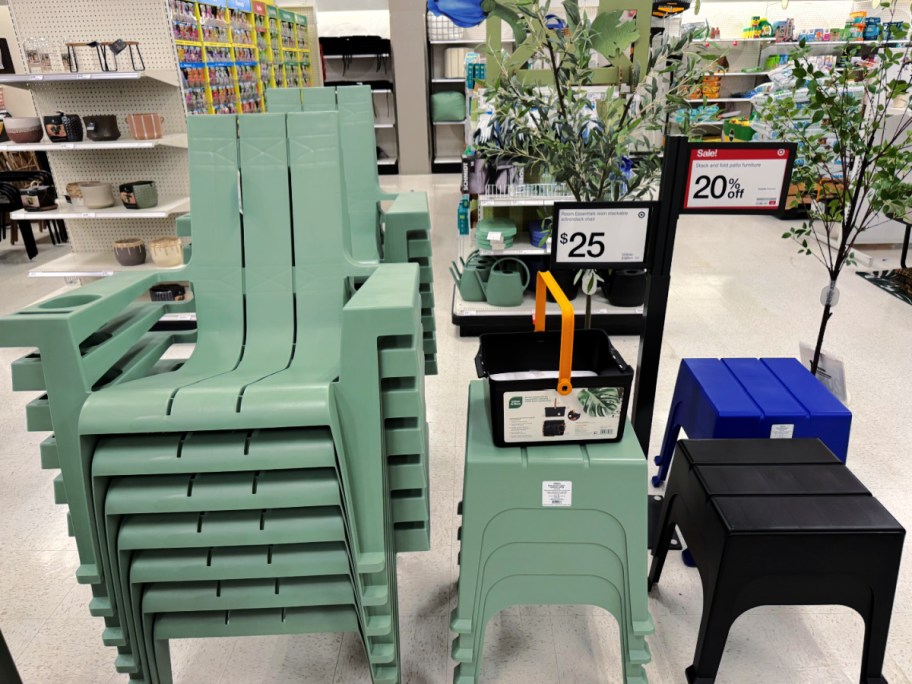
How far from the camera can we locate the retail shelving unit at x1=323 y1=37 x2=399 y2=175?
909 centimetres

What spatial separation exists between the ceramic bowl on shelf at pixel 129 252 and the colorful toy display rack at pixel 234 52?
945 mm

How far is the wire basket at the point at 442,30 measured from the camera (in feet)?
28.5

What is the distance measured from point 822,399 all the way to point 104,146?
11.9 ft

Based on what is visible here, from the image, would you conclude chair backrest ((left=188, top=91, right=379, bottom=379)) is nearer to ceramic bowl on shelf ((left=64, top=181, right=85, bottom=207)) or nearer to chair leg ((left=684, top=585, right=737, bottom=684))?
chair leg ((left=684, top=585, right=737, bottom=684))

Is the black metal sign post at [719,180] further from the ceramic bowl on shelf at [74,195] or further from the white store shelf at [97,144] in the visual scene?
the ceramic bowl on shelf at [74,195]

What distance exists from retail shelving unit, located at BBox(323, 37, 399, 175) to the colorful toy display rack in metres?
1.18

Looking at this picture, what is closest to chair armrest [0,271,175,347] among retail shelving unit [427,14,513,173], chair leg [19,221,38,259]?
chair leg [19,221,38,259]

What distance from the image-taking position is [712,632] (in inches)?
56.6

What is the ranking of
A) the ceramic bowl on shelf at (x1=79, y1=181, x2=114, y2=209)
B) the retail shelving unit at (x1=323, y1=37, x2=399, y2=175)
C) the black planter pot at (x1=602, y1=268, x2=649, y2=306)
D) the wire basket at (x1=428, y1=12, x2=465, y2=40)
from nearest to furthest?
the ceramic bowl on shelf at (x1=79, y1=181, x2=114, y2=209)
the black planter pot at (x1=602, y1=268, x2=649, y2=306)
the wire basket at (x1=428, y1=12, x2=465, y2=40)
the retail shelving unit at (x1=323, y1=37, x2=399, y2=175)

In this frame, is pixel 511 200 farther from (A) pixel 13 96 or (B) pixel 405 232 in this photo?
(A) pixel 13 96

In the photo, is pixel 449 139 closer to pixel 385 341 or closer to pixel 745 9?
pixel 745 9

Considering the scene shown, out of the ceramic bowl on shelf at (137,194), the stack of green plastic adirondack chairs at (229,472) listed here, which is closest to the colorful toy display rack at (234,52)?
the ceramic bowl on shelf at (137,194)

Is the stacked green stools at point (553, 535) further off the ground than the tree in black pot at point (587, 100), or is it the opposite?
the tree in black pot at point (587, 100)

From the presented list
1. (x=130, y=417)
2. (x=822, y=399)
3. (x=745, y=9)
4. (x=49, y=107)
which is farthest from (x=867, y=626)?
(x=745, y=9)
